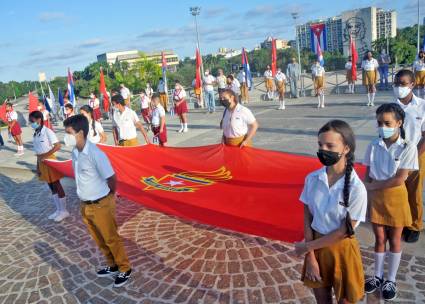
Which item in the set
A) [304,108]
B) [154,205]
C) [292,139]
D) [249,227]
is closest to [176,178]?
[154,205]

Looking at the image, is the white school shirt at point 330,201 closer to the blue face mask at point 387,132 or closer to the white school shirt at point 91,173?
the blue face mask at point 387,132

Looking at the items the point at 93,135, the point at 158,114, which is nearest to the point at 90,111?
the point at 93,135

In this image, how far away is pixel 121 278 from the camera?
443 centimetres

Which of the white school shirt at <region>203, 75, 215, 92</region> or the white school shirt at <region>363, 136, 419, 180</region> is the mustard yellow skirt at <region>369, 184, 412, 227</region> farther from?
the white school shirt at <region>203, 75, 215, 92</region>

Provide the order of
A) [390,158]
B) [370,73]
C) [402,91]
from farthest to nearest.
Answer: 1. [370,73]
2. [402,91]
3. [390,158]

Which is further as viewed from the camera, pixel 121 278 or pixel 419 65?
pixel 419 65

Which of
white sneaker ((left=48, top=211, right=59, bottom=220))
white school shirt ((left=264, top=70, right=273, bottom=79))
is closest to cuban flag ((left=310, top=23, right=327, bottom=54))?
white school shirt ((left=264, top=70, right=273, bottom=79))

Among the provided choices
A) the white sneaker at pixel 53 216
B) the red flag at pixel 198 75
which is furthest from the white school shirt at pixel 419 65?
the white sneaker at pixel 53 216

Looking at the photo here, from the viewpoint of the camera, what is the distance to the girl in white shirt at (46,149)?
6469 millimetres

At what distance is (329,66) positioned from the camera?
55.8 metres

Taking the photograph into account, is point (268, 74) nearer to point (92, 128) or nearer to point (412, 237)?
point (92, 128)

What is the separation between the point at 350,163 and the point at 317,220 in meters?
0.48

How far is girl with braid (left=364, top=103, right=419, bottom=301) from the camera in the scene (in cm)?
332

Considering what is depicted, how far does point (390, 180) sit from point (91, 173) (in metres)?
3.17
